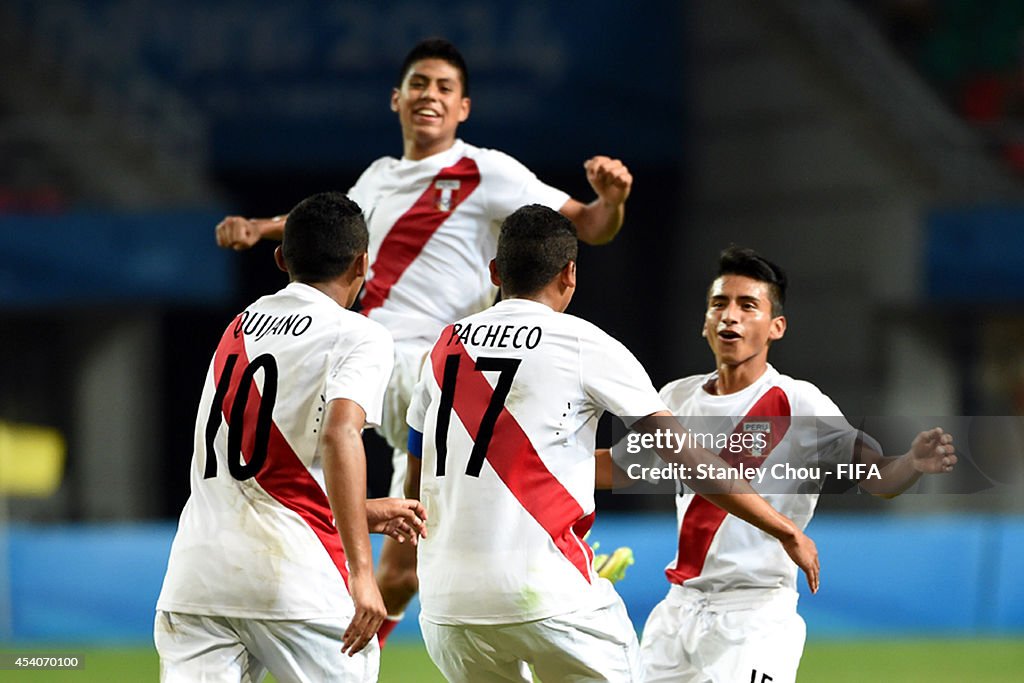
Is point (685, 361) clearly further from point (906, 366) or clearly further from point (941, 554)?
point (941, 554)

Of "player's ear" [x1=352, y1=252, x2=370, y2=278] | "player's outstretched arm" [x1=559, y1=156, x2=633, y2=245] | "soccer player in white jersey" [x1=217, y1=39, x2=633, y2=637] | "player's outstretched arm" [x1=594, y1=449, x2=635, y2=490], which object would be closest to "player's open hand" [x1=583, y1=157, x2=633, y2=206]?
"player's outstretched arm" [x1=559, y1=156, x2=633, y2=245]

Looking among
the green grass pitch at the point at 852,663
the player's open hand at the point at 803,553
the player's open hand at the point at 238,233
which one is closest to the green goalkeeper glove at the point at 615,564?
the player's open hand at the point at 803,553

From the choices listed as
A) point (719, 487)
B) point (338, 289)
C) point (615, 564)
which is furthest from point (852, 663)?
point (338, 289)

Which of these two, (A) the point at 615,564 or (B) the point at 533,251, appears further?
(A) the point at 615,564

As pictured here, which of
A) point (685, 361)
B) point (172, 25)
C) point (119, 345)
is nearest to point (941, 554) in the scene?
point (685, 361)

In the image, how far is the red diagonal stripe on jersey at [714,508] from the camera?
5.30 m

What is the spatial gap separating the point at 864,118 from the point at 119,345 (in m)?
7.64

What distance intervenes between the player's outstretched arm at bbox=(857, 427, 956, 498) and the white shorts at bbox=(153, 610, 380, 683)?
1760 millimetres

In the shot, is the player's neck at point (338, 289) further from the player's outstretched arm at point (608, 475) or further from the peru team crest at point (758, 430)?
the peru team crest at point (758, 430)

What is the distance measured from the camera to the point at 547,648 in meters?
4.34

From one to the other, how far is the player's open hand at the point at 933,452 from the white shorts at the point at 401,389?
6.31 ft

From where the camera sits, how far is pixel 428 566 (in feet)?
14.7

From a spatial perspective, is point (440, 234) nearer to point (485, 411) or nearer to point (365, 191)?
point (365, 191)

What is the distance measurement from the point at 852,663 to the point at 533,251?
602 cm
